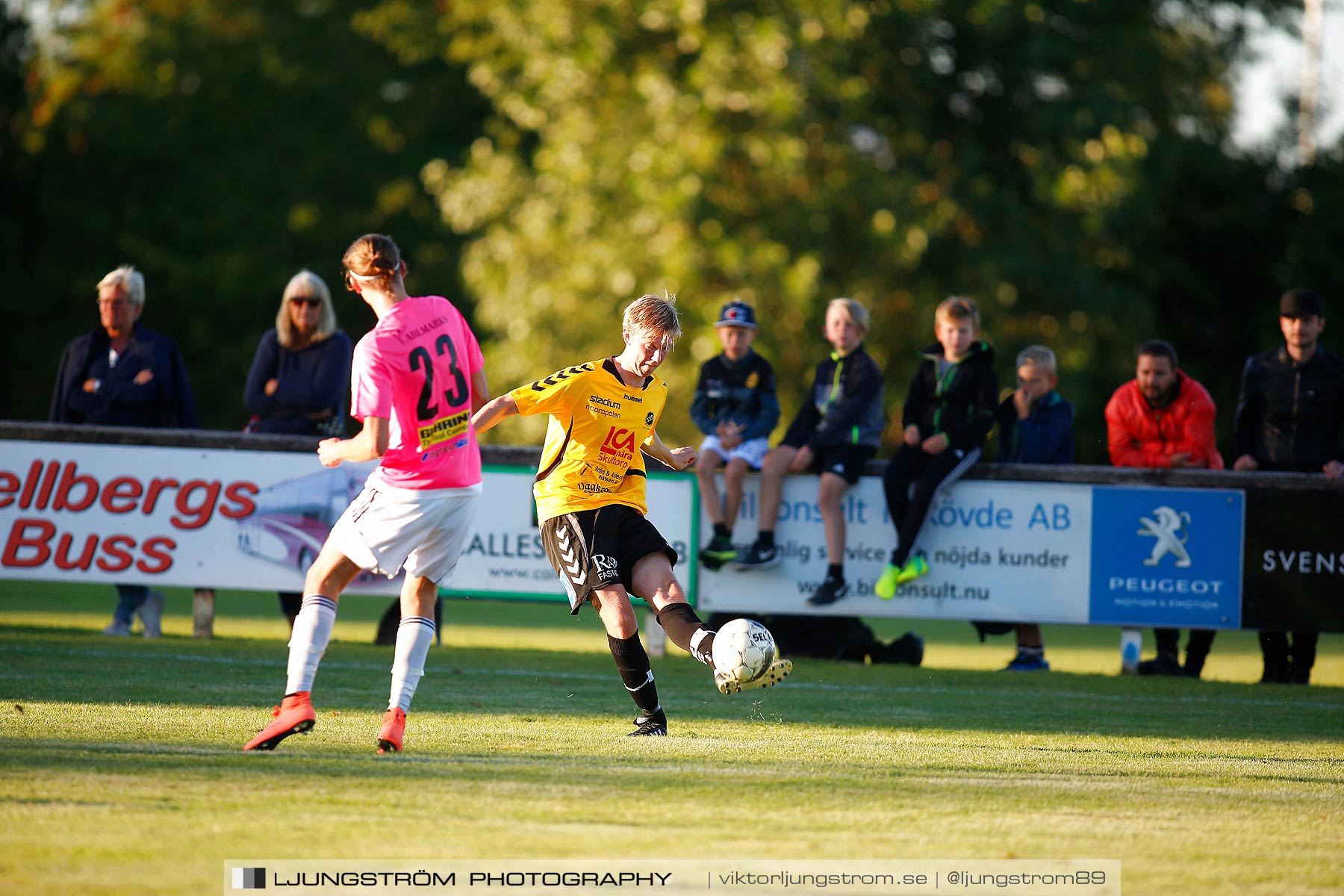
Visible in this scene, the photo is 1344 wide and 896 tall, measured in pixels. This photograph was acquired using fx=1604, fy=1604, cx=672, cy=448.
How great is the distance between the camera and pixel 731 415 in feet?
37.2

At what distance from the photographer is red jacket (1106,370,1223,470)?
450 inches

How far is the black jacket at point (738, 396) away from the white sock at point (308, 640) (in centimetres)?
509

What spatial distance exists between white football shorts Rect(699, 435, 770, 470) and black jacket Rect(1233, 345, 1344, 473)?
3.39 metres

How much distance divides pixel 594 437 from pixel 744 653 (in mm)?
1208

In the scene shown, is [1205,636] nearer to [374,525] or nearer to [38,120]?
[374,525]

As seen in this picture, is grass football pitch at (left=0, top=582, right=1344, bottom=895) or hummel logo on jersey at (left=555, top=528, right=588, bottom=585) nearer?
grass football pitch at (left=0, top=582, right=1344, bottom=895)

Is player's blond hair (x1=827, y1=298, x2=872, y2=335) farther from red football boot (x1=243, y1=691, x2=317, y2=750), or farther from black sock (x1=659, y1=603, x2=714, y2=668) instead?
red football boot (x1=243, y1=691, x2=317, y2=750)

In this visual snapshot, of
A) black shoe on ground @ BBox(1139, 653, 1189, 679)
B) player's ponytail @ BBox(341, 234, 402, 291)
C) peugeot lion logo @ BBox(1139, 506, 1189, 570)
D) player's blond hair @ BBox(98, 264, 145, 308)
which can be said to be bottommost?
black shoe on ground @ BBox(1139, 653, 1189, 679)

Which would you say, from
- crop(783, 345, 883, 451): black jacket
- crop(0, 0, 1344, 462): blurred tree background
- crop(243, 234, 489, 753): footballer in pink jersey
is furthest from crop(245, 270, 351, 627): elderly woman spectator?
crop(0, 0, 1344, 462): blurred tree background

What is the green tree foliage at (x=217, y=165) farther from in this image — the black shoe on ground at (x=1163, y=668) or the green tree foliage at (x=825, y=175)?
the black shoe on ground at (x=1163, y=668)

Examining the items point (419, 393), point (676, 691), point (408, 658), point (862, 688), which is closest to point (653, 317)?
point (419, 393)

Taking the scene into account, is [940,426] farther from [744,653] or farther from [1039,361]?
[744,653]

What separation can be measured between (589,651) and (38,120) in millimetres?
23771

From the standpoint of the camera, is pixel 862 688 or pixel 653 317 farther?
pixel 862 688
